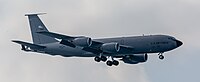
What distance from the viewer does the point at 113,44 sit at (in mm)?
114500

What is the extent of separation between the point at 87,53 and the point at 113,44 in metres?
6.17

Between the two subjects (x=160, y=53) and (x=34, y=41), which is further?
(x=34, y=41)

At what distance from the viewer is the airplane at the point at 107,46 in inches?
4456

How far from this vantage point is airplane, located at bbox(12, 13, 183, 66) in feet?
371

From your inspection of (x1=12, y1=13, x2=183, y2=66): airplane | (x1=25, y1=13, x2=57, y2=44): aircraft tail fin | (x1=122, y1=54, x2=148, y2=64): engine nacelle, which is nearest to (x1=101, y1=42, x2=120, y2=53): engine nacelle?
(x1=12, y1=13, x2=183, y2=66): airplane

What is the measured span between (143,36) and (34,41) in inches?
908

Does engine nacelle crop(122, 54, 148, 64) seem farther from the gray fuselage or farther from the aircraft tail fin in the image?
the aircraft tail fin

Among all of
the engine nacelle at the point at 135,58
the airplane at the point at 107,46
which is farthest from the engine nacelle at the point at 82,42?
the engine nacelle at the point at 135,58

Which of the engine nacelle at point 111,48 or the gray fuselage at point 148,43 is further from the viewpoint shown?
the engine nacelle at point 111,48

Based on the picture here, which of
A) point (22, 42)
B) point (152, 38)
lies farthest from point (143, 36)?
point (22, 42)

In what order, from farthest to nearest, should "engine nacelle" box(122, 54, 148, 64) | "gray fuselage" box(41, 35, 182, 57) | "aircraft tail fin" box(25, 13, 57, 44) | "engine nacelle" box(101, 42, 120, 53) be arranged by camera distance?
"aircraft tail fin" box(25, 13, 57, 44)
"engine nacelle" box(122, 54, 148, 64)
"engine nacelle" box(101, 42, 120, 53)
"gray fuselage" box(41, 35, 182, 57)

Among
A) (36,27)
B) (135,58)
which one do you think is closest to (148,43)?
(135,58)

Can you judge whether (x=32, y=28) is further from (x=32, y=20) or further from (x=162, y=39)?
(x=162, y=39)

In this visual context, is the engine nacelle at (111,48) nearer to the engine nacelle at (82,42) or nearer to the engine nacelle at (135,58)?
the engine nacelle at (82,42)
